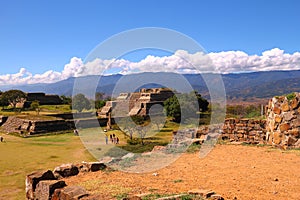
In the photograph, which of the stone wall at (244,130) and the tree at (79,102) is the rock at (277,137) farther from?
the tree at (79,102)

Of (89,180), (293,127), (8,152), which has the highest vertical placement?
(293,127)

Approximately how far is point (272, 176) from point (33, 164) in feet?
47.0

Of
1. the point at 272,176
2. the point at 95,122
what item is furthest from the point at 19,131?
the point at 272,176

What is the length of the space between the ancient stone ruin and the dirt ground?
143 ft

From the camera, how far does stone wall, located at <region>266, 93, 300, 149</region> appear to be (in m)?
13.7

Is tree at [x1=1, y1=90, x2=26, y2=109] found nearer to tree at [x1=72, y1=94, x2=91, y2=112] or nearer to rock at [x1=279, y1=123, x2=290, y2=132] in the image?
tree at [x1=72, y1=94, x2=91, y2=112]

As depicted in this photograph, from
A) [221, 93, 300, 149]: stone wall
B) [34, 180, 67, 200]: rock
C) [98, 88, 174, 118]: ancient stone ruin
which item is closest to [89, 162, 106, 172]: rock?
[34, 180, 67, 200]: rock

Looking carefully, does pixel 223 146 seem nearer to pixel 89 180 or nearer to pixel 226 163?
pixel 226 163

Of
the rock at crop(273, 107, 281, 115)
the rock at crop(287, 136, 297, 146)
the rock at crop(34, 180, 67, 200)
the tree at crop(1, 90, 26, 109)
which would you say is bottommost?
the rock at crop(34, 180, 67, 200)

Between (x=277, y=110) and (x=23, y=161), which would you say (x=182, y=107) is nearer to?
(x=23, y=161)

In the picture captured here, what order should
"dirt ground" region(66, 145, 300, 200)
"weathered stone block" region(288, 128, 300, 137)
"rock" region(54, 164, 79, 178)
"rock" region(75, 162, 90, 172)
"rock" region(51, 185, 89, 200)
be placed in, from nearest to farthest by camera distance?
"rock" region(51, 185, 89, 200) → "dirt ground" region(66, 145, 300, 200) → "rock" region(54, 164, 79, 178) → "rock" region(75, 162, 90, 172) → "weathered stone block" region(288, 128, 300, 137)

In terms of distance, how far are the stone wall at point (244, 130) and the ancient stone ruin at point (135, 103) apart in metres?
38.0

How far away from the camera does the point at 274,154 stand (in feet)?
39.4

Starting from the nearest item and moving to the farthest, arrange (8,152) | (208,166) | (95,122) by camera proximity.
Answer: (208,166)
(8,152)
(95,122)
